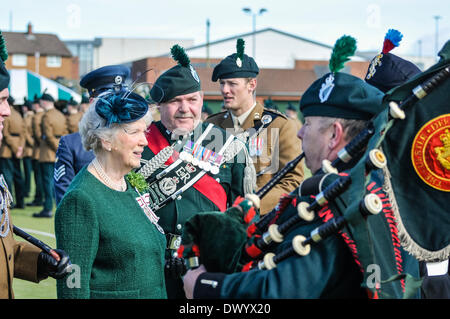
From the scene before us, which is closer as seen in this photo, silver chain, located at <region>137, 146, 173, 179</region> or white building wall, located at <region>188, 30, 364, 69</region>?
silver chain, located at <region>137, 146, 173, 179</region>

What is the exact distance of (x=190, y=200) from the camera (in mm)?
4078

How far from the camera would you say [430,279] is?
327 cm

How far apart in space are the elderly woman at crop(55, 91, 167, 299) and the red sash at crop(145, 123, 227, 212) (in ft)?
2.21

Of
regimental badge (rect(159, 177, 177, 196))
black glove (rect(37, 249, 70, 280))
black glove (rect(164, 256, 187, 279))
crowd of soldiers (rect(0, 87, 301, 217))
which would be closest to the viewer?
black glove (rect(37, 249, 70, 280))

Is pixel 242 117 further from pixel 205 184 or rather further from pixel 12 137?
pixel 12 137

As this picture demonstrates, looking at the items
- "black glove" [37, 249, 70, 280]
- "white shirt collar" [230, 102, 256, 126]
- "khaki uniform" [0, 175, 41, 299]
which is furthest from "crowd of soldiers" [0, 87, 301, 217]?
"black glove" [37, 249, 70, 280]

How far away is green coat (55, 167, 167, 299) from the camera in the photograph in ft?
9.75

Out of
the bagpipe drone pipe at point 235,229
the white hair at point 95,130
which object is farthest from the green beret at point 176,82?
the bagpipe drone pipe at point 235,229

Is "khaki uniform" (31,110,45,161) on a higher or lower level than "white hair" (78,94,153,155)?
lower

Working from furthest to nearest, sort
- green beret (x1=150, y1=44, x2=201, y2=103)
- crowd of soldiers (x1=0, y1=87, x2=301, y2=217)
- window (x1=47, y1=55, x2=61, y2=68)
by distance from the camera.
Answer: window (x1=47, y1=55, x2=61, y2=68)
crowd of soldiers (x1=0, y1=87, x2=301, y2=217)
green beret (x1=150, y1=44, x2=201, y2=103)

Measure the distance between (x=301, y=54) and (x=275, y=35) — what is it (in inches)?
112

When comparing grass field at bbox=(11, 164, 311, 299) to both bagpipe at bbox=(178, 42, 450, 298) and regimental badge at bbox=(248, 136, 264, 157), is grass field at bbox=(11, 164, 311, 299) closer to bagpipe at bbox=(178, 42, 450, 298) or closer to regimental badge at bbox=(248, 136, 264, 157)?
regimental badge at bbox=(248, 136, 264, 157)

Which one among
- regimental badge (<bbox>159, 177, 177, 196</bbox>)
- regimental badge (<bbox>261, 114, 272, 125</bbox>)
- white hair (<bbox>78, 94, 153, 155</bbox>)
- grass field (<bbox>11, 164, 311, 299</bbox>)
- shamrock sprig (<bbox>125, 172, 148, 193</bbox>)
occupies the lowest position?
grass field (<bbox>11, 164, 311, 299</bbox>)
